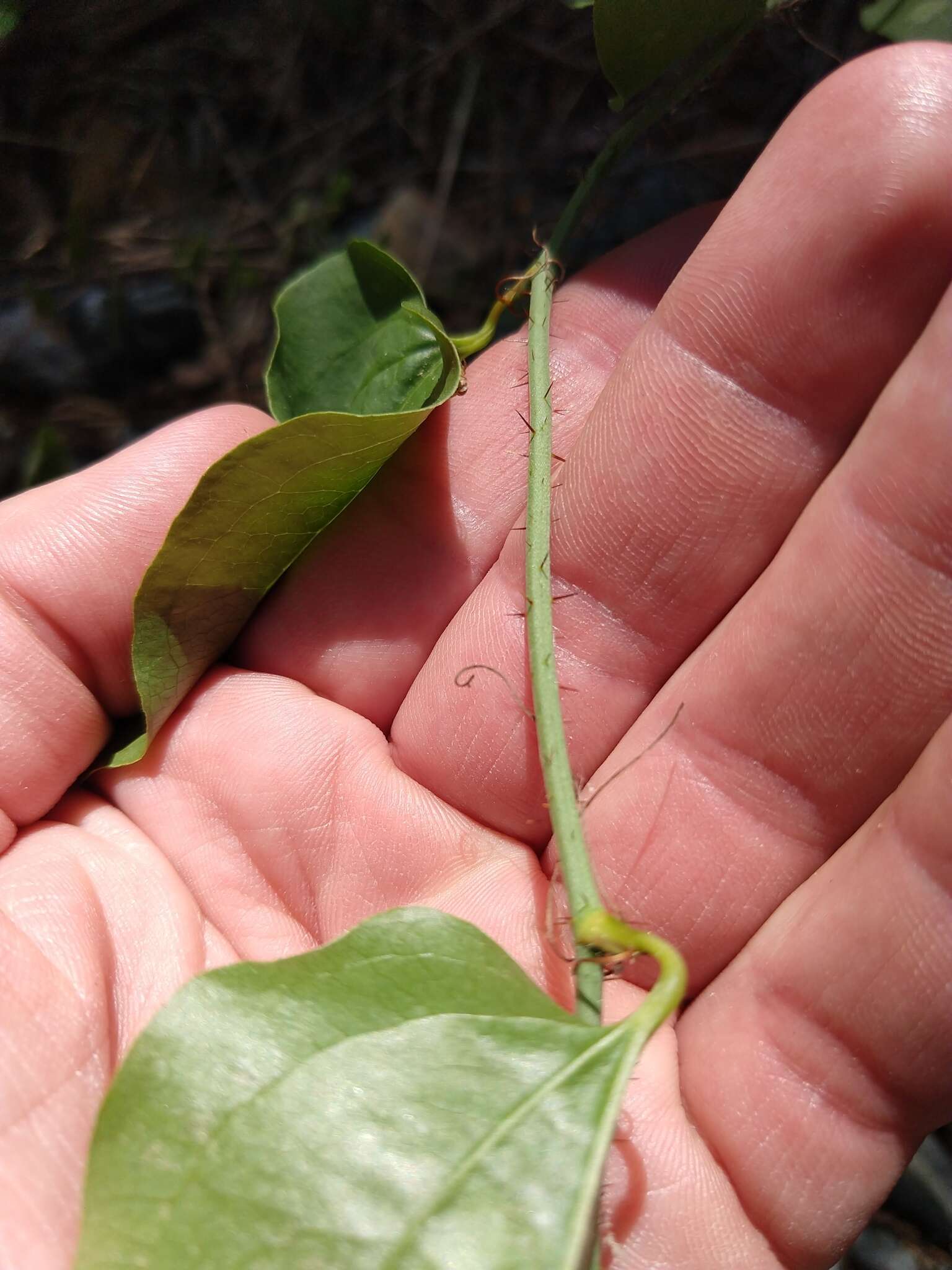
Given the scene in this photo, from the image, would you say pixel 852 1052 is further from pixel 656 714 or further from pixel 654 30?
pixel 654 30

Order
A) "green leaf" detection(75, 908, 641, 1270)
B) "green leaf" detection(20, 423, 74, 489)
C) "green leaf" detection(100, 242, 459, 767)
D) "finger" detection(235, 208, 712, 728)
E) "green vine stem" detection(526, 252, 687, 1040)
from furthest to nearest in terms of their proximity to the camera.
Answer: "green leaf" detection(20, 423, 74, 489)
"finger" detection(235, 208, 712, 728)
"green leaf" detection(100, 242, 459, 767)
"green vine stem" detection(526, 252, 687, 1040)
"green leaf" detection(75, 908, 641, 1270)

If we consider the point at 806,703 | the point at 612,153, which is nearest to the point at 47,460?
the point at 612,153

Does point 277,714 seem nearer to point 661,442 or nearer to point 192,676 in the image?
point 192,676

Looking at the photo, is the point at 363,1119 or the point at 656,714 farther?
the point at 656,714

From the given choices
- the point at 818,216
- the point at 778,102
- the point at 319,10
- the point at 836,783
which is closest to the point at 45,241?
the point at 319,10

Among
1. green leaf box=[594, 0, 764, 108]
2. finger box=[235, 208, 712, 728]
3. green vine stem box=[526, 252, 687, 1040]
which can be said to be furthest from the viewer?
finger box=[235, 208, 712, 728]

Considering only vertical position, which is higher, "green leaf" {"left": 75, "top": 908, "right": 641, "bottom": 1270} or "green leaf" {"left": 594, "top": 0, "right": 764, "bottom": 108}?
"green leaf" {"left": 594, "top": 0, "right": 764, "bottom": 108}

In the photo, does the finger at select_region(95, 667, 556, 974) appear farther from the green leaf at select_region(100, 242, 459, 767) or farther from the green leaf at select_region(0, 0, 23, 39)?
the green leaf at select_region(0, 0, 23, 39)

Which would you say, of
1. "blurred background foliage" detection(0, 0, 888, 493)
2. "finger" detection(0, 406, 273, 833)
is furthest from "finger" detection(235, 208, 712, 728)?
"blurred background foliage" detection(0, 0, 888, 493)
